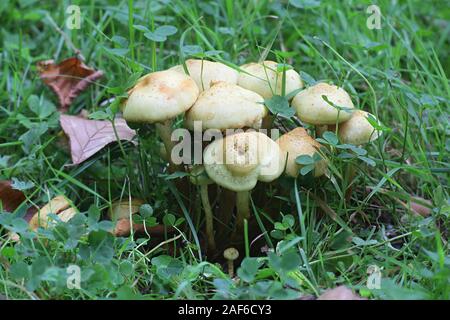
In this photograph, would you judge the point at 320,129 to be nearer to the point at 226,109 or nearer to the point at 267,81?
the point at 267,81

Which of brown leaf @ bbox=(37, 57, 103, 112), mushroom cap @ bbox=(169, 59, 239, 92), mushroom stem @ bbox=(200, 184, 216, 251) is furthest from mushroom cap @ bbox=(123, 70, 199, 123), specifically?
brown leaf @ bbox=(37, 57, 103, 112)

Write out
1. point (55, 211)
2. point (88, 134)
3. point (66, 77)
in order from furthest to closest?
point (66, 77), point (88, 134), point (55, 211)

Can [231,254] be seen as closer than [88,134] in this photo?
Yes

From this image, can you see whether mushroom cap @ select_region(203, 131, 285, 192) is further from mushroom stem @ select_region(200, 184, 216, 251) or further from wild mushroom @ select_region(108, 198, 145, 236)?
wild mushroom @ select_region(108, 198, 145, 236)

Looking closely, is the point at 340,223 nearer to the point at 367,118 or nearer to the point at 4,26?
the point at 367,118

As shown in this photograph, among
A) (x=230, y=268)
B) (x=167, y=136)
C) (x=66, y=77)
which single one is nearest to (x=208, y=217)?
(x=230, y=268)

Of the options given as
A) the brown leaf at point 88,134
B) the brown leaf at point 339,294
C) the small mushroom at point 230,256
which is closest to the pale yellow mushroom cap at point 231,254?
the small mushroom at point 230,256
